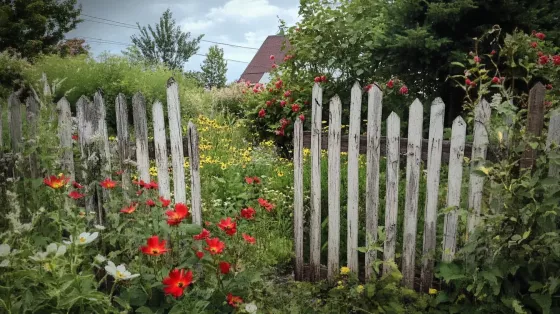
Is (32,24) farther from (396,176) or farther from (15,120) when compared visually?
(396,176)

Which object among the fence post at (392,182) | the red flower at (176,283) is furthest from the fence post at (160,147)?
the fence post at (392,182)

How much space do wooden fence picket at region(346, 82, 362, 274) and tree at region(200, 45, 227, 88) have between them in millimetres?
27922

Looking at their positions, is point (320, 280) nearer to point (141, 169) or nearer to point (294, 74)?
point (141, 169)

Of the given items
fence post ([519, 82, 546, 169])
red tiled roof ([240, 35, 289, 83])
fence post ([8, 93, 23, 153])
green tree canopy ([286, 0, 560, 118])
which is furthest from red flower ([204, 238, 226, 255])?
red tiled roof ([240, 35, 289, 83])

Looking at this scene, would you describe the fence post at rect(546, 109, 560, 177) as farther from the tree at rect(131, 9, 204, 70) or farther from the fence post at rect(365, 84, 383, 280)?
the tree at rect(131, 9, 204, 70)

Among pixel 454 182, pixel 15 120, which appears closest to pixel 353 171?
pixel 454 182

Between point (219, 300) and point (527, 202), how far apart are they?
5.46 ft

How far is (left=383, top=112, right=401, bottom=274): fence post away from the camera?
9.07 ft

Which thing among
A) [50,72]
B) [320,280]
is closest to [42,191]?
[320,280]

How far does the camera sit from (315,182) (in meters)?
3.07

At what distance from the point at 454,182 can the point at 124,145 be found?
7.15 feet

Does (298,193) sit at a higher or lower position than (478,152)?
lower

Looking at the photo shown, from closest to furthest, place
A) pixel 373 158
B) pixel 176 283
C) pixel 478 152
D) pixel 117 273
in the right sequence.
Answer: pixel 117 273, pixel 176 283, pixel 478 152, pixel 373 158

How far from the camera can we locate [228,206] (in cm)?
396
